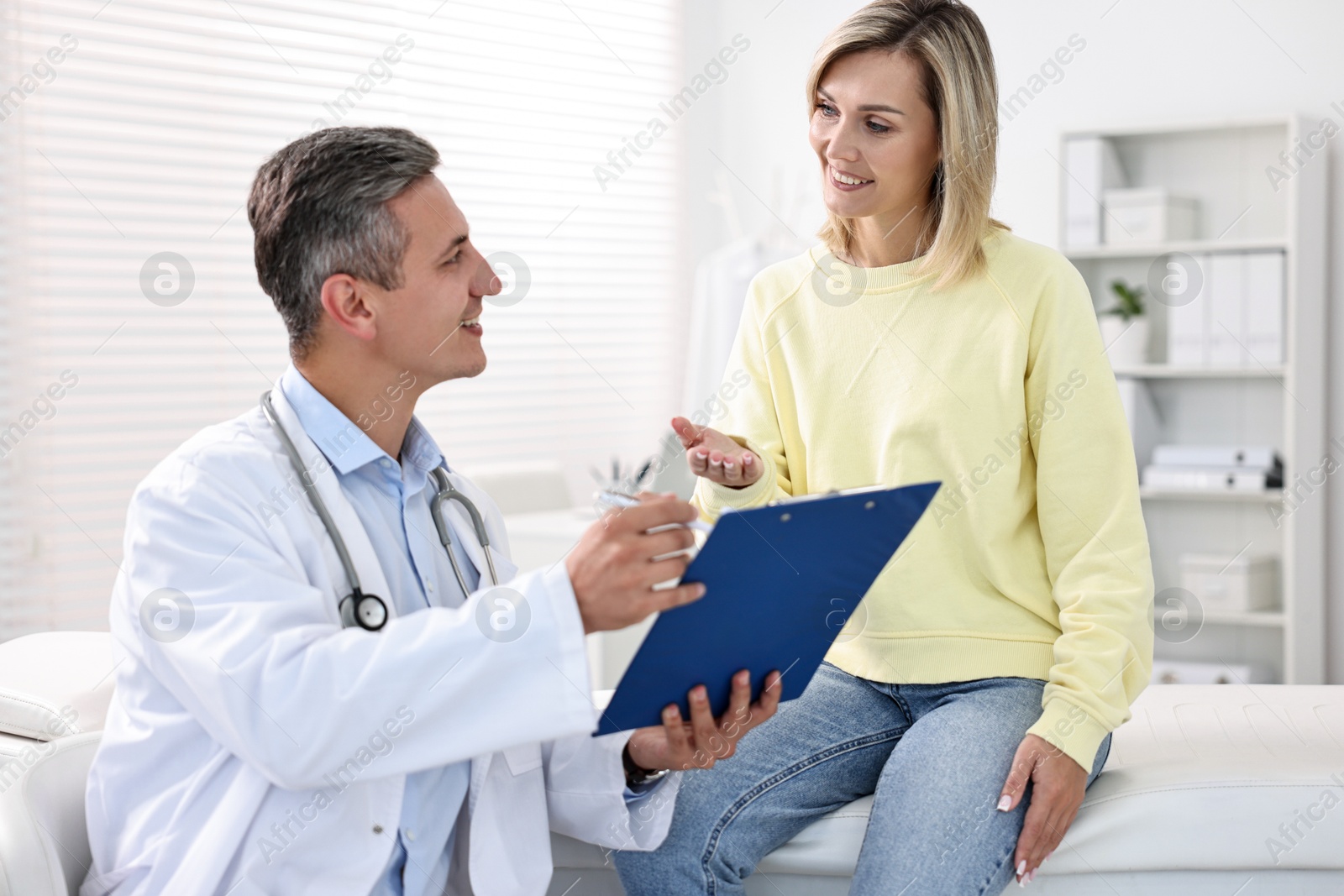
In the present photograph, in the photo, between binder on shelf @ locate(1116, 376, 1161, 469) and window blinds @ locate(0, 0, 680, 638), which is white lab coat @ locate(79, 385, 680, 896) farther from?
binder on shelf @ locate(1116, 376, 1161, 469)

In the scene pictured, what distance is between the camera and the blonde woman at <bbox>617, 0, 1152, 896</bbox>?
1395mm

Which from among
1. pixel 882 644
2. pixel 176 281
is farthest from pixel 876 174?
pixel 176 281

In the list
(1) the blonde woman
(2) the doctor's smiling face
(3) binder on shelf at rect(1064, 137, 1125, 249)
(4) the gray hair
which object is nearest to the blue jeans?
(1) the blonde woman

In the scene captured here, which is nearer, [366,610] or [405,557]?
[366,610]

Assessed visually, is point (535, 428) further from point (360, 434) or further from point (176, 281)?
point (360, 434)

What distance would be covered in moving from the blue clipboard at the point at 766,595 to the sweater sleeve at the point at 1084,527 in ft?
1.09

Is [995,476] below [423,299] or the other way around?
below

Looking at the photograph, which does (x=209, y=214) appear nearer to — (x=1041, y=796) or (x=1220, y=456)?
(x=1041, y=796)

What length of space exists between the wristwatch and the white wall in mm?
3106

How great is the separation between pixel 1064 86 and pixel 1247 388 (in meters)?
1.28

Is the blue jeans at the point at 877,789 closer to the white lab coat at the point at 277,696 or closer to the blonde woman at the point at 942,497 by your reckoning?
the blonde woman at the point at 942,497

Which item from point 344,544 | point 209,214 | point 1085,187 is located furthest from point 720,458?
point 1085,187

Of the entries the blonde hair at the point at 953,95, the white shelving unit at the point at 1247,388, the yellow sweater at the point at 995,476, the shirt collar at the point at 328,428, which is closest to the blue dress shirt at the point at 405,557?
the shirt collar at the point at 328,428

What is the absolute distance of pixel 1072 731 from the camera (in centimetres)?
139
